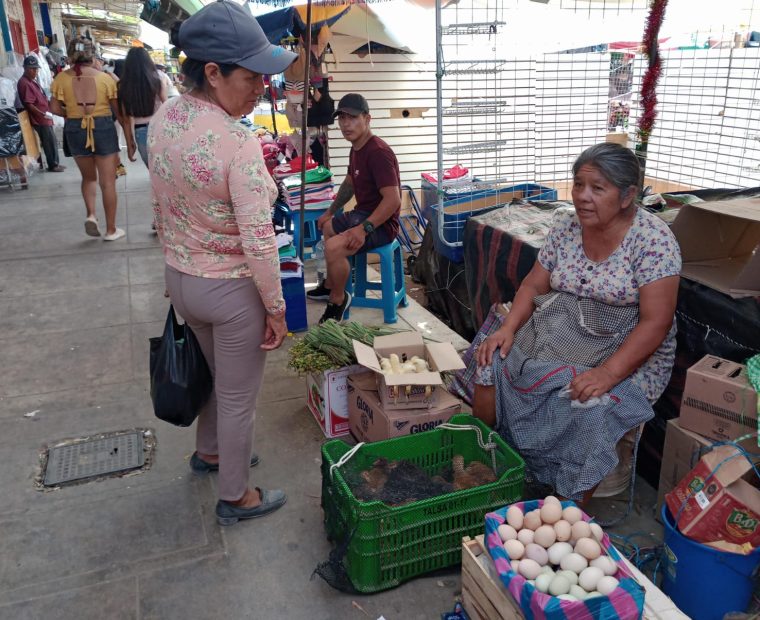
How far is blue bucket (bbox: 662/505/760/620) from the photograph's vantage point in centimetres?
193

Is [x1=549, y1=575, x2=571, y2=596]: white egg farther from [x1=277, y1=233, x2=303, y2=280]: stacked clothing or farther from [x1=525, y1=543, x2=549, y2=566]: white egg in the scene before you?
[x1=277, y1=233, x2=303, y2=280]: stacked clothing

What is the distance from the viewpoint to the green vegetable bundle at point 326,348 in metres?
3.10

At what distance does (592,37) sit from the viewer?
721 centimetres

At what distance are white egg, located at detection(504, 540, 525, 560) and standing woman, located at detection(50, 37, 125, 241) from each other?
19.1ft

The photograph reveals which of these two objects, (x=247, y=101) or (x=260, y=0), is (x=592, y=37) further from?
(x=247, y=101)

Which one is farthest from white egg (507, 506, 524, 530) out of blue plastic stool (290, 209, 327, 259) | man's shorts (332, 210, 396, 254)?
blue plastic stool (290, 209, 327, 259)

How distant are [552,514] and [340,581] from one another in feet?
2.58

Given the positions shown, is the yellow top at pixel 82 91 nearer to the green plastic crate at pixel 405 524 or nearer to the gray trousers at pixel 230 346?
the gray trousers at pixel 230 346

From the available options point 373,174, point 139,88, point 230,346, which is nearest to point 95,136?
point 139,88

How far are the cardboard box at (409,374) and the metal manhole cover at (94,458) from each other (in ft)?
4.04

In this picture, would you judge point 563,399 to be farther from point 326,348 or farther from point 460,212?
point 460,212

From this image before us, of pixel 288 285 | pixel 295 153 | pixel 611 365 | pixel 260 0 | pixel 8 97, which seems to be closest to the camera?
pixel 611 365

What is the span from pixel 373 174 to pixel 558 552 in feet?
9.57

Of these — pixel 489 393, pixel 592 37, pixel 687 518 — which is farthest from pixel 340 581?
pixel 592 37
